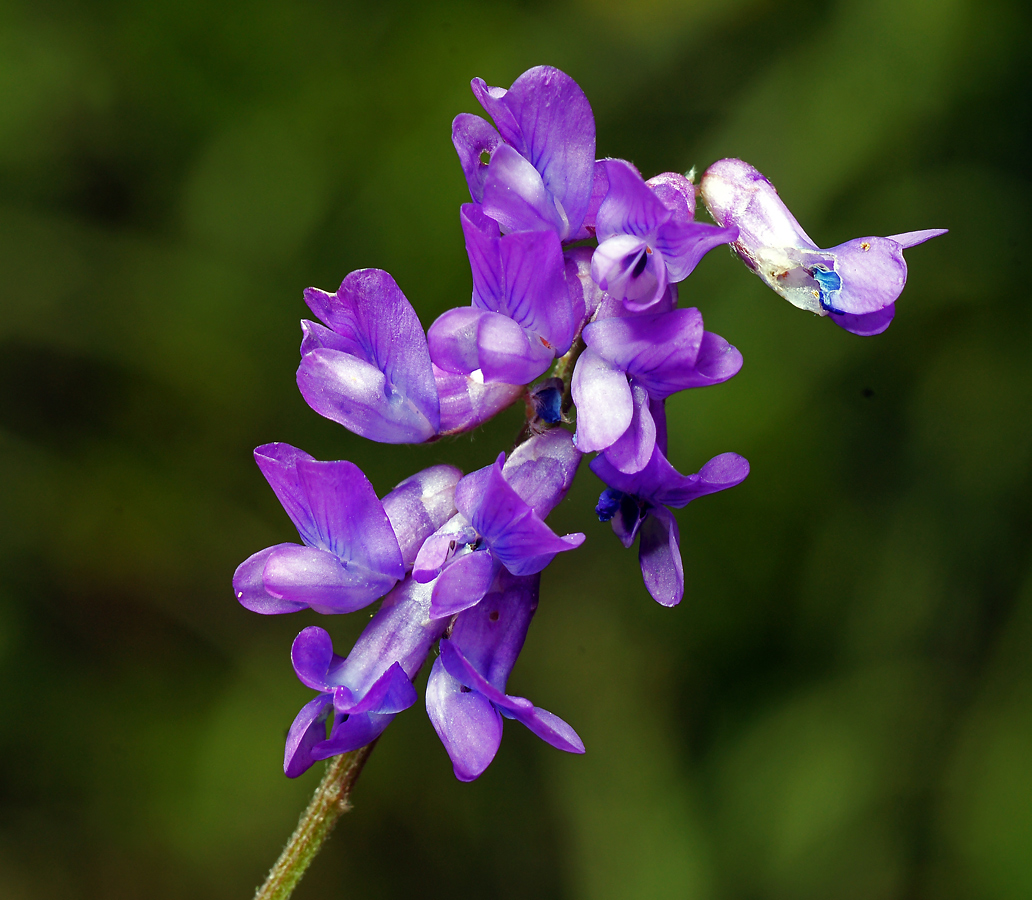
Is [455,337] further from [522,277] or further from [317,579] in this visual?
[317,579]

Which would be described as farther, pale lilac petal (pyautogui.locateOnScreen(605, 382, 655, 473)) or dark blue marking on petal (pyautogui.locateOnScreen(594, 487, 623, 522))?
dark blue marking on petal (pyautogui.locateOnScreen(594, 487, 623, 522))

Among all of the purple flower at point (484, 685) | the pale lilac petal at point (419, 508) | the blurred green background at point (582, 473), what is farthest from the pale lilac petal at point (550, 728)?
the blurred green background at point (582, 473)

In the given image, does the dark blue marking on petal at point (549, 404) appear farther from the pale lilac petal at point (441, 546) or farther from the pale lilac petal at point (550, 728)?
the pale lilac petal at point (550, 728)

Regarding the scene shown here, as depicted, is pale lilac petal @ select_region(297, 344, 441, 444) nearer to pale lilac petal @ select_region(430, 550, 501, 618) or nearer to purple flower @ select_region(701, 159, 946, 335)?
pale lilac petal @ select_region(430, 550, 501, 618)

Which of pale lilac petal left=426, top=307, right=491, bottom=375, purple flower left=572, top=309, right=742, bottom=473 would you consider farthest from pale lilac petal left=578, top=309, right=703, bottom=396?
pale lilac petal left=426, top=307, right=491, bottom=375

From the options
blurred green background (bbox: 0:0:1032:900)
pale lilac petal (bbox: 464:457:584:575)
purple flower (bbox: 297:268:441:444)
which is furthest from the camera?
blurred green background (bbox: 0:0:1032:900)

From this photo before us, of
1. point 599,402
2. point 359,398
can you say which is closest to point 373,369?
point 359,398
